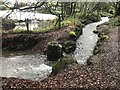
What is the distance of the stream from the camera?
563 centimetres

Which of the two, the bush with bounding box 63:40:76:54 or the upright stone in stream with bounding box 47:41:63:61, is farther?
the bush with bounding box 63:40:76:54

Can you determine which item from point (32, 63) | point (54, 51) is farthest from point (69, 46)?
point (32, 63)

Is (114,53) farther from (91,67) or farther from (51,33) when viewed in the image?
(51,33)

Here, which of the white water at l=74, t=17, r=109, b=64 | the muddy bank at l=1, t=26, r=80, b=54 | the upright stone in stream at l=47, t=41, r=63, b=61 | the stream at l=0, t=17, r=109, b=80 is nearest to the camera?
the stream at l=0, t=17, r=109, b=80

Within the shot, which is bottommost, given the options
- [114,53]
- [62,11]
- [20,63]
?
[20,63]

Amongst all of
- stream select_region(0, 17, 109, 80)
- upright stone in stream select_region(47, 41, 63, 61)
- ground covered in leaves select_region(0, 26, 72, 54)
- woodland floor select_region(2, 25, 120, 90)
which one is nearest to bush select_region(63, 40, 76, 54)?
stream select_region(0, 17, 109, 80)

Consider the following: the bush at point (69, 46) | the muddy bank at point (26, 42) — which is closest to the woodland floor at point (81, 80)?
the bush at point (69, 46)

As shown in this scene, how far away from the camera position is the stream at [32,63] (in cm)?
563

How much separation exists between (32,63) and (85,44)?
7.65 feet

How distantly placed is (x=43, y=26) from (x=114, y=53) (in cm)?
314

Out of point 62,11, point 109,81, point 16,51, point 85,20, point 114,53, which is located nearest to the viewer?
point 109,81

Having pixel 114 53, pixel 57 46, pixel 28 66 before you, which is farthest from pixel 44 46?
pixel 114 53

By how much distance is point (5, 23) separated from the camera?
23.8ft

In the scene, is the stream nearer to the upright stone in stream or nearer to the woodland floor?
the upright stone in stream
